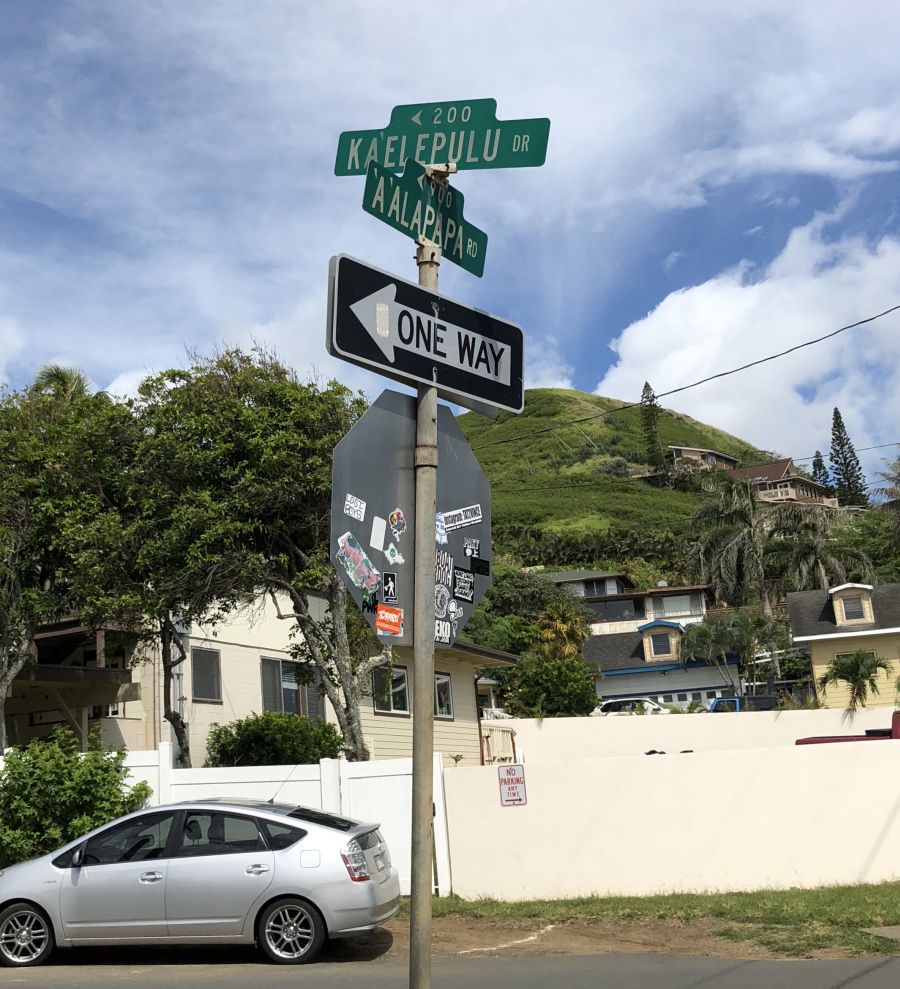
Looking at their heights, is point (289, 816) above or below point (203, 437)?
below

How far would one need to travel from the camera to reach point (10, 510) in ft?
62.8

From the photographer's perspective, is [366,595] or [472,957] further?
[472,957]

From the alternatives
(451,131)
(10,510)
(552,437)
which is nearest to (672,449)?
(552,437)

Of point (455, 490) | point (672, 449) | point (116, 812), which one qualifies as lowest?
A: point (116, 812)

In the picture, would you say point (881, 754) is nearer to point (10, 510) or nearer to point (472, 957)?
point (472, 957)

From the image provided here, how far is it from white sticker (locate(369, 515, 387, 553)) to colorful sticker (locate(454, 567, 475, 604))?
14.2 inches

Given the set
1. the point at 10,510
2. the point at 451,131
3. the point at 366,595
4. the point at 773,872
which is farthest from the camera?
the point at 10,510

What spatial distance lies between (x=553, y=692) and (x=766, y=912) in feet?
98.1

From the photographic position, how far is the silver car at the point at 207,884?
35.5 ft

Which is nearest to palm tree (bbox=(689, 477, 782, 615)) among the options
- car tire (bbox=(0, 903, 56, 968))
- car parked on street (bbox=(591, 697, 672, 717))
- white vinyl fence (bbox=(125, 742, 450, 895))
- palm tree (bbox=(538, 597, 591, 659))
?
car parked on street (bbox=(591, 697, 672, 717))

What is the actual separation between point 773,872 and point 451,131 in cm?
1244

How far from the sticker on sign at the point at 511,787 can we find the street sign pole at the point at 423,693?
1124cm

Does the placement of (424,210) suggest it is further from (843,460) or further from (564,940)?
(843,460)

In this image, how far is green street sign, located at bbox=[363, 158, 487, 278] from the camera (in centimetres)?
445
